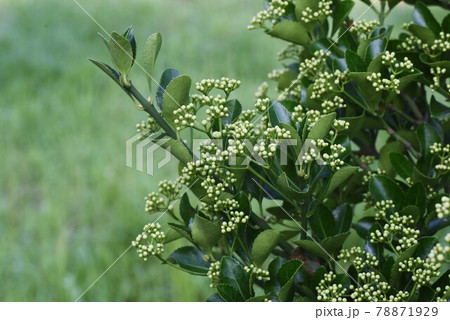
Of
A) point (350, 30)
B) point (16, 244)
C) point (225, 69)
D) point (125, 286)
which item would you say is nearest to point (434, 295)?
point (350, 30)

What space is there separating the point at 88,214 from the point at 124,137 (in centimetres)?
63

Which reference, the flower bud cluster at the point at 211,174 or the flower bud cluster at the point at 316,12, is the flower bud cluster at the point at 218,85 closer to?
the flower bud cluster at the point at 211,174

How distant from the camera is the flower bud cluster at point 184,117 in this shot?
1.02 m

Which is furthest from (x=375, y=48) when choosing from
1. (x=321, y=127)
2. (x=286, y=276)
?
(x=286, y=276)

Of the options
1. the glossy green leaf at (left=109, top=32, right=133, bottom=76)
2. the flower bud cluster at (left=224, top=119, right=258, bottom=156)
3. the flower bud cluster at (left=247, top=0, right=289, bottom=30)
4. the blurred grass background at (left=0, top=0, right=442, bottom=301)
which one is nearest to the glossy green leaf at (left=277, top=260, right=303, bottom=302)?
the flower bud cluster at (left=224, top=119, right=258, bottom=156)

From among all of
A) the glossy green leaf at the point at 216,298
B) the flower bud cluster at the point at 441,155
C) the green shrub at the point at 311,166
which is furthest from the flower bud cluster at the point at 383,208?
the glossy green leaf at the point at 216,298

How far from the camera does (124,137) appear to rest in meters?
3.56

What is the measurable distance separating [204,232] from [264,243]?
107 mm

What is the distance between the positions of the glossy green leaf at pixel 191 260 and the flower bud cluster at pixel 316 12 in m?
0.52

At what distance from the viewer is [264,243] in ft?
3.52

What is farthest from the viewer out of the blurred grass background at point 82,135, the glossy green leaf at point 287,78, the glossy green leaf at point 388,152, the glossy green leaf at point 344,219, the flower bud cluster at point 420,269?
the blurred grass background at point 82,135

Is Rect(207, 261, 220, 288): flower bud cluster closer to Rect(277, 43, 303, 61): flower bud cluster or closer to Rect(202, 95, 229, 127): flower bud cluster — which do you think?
Rect(202, 95, 229, 127): flower bud cluster

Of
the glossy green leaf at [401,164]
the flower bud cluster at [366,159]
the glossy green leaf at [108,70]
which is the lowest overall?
the glossy green leaf at [401,164]
